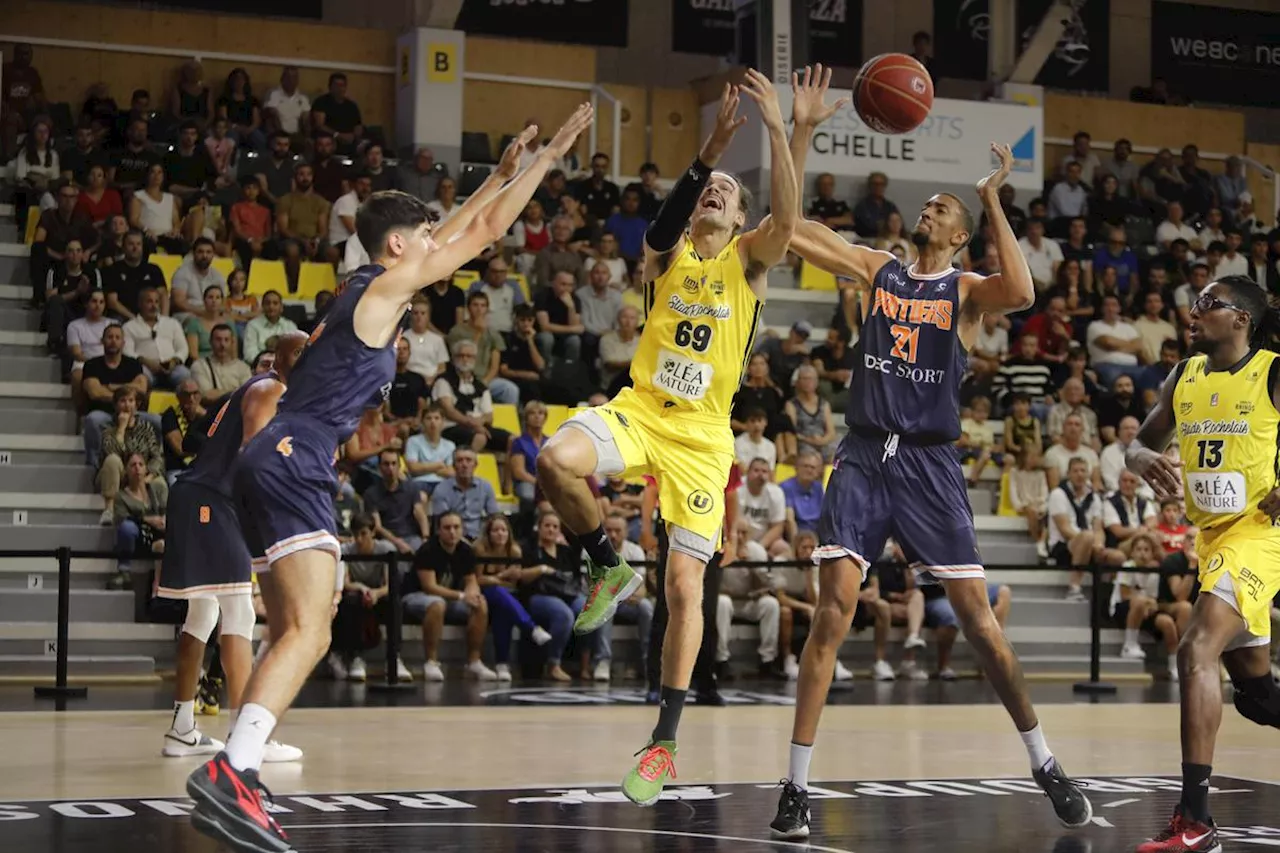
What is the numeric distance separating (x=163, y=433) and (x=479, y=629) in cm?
279

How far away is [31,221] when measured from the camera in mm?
15516

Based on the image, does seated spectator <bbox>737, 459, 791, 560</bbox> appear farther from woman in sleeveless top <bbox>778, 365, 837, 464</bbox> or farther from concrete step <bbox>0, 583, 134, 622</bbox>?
concrete step <bbox>0, 583, 134, 622</bbox>

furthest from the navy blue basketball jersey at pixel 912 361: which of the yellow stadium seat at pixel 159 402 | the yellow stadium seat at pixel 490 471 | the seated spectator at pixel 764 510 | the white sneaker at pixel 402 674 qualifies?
the yellow stadium seat at pixel 159 402

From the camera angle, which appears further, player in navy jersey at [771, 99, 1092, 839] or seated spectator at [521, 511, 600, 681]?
seated spectator at [521, 511, 600, 681]

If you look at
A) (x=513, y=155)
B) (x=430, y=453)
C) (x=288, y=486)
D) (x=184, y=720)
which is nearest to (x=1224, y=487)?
(x=513, y=155)

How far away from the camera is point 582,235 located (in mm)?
17234

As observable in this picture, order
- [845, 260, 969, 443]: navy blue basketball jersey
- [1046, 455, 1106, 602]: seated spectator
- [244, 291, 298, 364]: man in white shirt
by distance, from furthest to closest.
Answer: [1046, 455, 1106, 602]: seated spectator → [244, 291, 298, 364]: man in white shirt → [845, 260, 969, 443]: navy blue basketball jersey

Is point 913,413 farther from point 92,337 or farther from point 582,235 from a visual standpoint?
point 582,235

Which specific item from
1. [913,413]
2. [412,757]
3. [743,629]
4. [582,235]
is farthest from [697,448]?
[582,235]

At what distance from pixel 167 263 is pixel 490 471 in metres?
3.57

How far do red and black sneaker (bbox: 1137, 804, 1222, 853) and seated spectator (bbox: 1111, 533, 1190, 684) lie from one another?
8778 millimetres

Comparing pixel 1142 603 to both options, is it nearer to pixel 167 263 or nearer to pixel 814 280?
pixel 814 280

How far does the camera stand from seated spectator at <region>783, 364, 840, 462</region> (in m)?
15.2

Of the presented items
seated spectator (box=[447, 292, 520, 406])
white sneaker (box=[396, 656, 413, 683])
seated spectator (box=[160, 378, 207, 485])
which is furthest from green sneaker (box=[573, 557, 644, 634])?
seated spectator (box=[447, 292, 520, 406])
